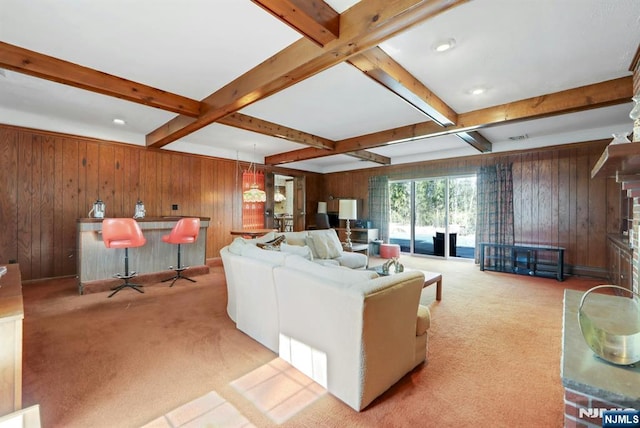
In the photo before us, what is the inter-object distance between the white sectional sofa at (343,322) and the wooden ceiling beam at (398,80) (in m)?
1.74

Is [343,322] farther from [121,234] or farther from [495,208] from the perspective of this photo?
[495,208]

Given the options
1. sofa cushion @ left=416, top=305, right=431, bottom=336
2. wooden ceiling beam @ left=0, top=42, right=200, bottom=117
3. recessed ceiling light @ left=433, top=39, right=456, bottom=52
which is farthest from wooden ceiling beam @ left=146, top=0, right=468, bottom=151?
sofa cushion @ left=416, top=305, right=431, bottom=336

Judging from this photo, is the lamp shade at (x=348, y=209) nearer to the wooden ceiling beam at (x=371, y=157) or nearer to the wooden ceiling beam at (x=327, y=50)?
the wooden ceiling beam at (x=371, y=157)

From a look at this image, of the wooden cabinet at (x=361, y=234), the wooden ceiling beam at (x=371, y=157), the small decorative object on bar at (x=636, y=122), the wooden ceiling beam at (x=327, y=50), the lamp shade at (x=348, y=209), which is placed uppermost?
the wooden ceiling beam at (x=371, y=157)

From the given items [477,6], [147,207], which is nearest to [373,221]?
[147,207]

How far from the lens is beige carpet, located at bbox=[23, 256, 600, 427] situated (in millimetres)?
1606

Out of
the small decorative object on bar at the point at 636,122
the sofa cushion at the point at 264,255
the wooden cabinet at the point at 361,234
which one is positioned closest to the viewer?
the small decorative object on bar at the point at 636,122

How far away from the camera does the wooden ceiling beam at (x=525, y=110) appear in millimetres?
2877

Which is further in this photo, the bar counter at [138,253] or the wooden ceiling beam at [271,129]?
the wooden ceiling beam at [271,129]

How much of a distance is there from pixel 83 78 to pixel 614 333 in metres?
4.43

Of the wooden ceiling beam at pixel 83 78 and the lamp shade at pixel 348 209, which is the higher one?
the wooden ceiling beam at pixel 83 78

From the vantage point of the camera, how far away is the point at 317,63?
2291 mm

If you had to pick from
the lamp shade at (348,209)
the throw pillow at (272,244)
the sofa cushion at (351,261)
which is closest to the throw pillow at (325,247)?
the sofa cushion at (351,261)

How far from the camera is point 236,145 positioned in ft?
19.9
